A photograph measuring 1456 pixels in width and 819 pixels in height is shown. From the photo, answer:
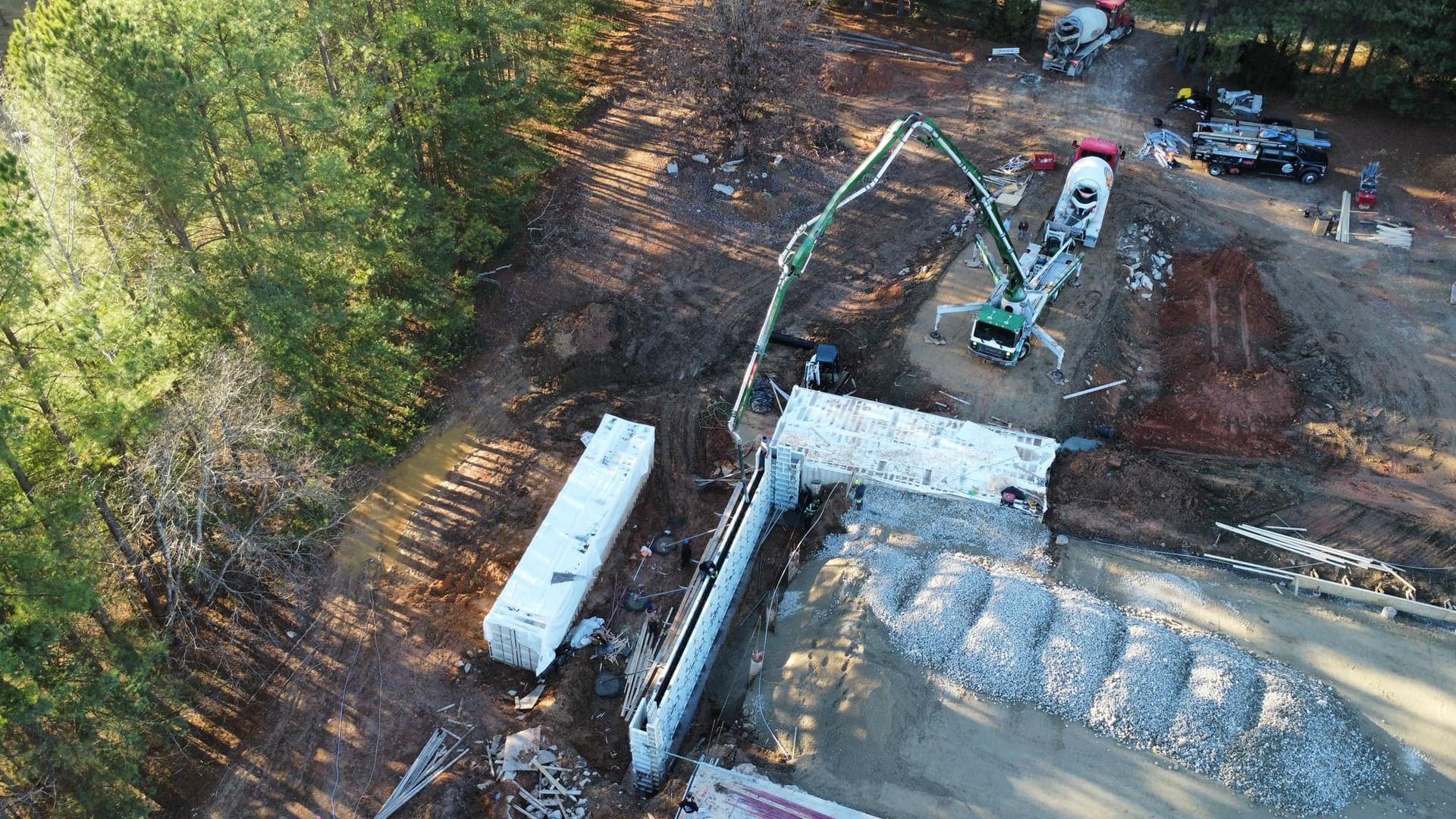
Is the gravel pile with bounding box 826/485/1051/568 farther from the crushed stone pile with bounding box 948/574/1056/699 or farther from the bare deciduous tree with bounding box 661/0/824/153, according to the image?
the bare deciduous tree with bounding box 661/0/824/153

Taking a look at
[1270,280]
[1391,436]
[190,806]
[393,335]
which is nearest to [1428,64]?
[1270,280]

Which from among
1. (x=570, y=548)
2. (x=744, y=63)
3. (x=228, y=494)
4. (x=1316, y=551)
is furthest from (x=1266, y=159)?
(x=228, y=494)

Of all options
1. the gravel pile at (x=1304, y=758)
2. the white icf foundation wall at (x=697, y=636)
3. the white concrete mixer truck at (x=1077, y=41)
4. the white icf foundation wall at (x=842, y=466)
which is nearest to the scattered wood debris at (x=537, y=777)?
the white icf foundation wall at (x=697, y=636)

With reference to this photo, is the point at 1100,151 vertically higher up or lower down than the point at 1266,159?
higher up

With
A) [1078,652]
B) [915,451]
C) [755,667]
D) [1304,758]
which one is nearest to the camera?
[1304,758]

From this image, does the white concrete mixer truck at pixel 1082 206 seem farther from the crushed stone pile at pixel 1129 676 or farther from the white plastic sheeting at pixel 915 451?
the crushed stone pile at pixel 1129 676

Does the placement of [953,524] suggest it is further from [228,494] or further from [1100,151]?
[228,494]
